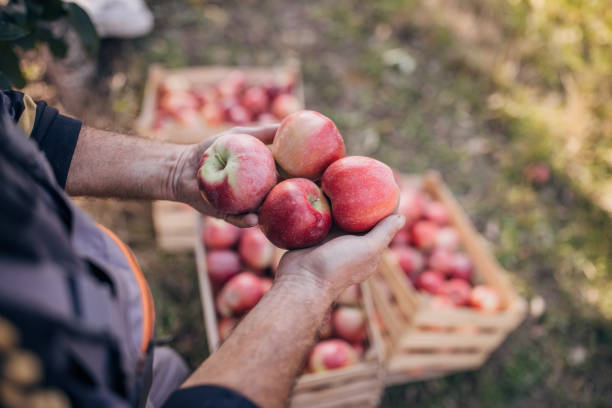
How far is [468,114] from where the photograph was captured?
4188 millimetres

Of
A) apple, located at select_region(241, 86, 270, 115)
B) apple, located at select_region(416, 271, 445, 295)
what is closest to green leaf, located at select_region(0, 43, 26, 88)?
apple, located at select_region(241, 86, 270, 115)

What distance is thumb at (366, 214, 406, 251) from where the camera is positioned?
1.33 m

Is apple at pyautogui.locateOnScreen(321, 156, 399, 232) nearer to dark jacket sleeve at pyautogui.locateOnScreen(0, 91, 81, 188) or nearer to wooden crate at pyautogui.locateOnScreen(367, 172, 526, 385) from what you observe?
wooden crate at pyautogui.locateOnScreen(367, 172, 526, 385)

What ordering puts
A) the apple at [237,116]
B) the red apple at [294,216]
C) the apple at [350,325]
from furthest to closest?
the apple at [237,116], the apple at [350,325], the red apple at [294,216]

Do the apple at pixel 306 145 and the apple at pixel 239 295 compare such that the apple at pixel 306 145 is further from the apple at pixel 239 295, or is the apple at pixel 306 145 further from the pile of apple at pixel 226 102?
the pile of apple at pixel 226 102

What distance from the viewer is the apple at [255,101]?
3123 millimetres

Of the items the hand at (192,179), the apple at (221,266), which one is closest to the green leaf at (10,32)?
the hand at (192,179)

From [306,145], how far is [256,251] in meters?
0.93

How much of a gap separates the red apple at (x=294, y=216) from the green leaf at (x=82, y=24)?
1144mm

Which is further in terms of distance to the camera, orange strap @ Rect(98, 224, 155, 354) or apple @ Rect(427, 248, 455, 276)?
apple @ Rect(427, 248, 455, 276)

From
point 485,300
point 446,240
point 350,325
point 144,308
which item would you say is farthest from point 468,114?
point 144,308

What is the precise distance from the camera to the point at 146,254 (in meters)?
2.83

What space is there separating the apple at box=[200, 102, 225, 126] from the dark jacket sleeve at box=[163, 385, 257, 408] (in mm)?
2475

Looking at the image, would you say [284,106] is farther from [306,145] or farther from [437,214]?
[306,145]
